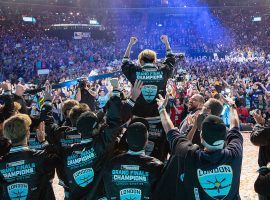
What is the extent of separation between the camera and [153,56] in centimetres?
460

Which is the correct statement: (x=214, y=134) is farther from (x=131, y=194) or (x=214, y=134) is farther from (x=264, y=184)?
(x=131, y=194)

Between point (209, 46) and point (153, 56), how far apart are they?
3624 cm

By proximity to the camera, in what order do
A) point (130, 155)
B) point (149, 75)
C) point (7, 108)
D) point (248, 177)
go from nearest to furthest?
1. point (130, 155)
2. point (149, 75)
3. point (7, 108)
4. point (248, 177)

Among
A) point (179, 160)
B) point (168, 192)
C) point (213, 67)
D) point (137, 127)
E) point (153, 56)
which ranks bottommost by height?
point (213, 67)

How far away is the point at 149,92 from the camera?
4.62 m

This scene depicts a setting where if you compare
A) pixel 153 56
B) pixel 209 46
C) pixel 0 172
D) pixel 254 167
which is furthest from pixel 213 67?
pixel 0 172

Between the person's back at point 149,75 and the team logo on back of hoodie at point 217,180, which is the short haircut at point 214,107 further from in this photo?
the team logo on back of hoodie at point 217,180

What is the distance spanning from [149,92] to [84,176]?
1.53 m

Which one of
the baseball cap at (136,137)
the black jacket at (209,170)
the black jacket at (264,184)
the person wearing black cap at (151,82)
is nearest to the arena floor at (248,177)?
the person wearing black cap at (151,82)

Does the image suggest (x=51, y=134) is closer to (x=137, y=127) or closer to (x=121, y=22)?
(x=137, y=127)

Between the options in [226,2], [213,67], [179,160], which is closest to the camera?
[179,160]

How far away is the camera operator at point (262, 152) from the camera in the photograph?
10.4 ft

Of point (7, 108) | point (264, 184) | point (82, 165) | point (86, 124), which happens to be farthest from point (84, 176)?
point (7, 108)

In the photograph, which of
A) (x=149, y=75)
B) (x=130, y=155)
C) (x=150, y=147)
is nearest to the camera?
(x=130, y=155)
